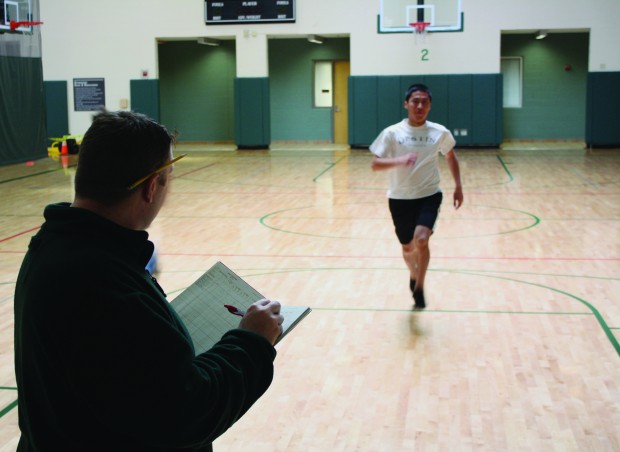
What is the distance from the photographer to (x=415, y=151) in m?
6.75

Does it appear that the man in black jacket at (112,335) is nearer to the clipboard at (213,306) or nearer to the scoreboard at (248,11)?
the clipboard at (213,306)

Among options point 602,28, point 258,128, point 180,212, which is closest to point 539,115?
point 602,28

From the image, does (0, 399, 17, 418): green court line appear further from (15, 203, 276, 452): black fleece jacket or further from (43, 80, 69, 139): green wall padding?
(43, 80, 69, 139): green wall padding

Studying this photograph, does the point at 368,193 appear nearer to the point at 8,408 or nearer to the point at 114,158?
the point at 8,408

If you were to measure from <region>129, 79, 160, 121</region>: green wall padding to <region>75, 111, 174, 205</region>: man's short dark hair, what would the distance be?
74.4 ft

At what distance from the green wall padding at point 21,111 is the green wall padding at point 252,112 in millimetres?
5397

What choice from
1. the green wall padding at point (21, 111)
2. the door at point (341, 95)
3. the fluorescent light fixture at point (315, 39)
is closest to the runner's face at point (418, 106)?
the green wall padding at point (21, 111)

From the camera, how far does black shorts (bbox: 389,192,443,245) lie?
6.67 m

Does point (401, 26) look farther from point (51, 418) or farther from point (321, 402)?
point (51, 418)

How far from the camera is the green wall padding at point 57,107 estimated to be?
24328 mm

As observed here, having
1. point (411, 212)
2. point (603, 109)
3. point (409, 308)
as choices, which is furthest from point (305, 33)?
point (409, 308)

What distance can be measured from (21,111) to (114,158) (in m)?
19.9

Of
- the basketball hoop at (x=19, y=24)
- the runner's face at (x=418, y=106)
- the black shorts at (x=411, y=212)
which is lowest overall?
the black shorts at (x=411, y=212)

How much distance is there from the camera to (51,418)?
1601 millimetres
